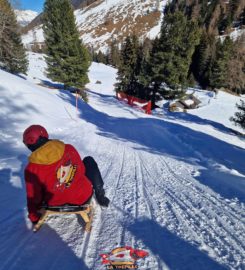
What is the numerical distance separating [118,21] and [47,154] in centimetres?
16636

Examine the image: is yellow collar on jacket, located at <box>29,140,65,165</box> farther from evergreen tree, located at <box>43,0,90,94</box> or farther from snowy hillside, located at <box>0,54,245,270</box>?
evergreen tree, located at <box>43,0,90,94</box>

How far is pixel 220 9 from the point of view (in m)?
93.0

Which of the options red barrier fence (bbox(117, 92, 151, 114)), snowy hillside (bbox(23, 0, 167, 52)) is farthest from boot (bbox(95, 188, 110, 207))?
snowy hillside (bbox(23, 0, 167, 52))

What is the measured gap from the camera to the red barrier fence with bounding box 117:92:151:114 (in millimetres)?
26697

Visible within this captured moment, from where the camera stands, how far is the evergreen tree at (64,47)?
2477 cm

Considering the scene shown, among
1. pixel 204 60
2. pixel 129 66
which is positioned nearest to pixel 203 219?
pixel 129 66

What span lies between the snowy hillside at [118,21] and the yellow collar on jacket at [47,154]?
12865 cm

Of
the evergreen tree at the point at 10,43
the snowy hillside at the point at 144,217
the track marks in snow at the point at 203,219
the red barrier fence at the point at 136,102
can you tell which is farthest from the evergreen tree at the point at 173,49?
the track marks in snow at the point at 203,219

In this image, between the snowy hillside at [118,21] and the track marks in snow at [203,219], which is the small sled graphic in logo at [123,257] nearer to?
the track marks in snow at [203,219]

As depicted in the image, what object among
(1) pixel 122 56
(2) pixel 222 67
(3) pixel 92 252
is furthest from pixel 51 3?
(2) pixel 222 67

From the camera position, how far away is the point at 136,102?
30.0m

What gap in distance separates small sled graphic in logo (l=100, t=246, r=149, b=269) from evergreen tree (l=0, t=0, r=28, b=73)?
92.8ft

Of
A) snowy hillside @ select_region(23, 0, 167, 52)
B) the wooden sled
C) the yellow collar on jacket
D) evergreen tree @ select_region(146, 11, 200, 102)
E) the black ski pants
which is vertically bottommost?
the wooden sled

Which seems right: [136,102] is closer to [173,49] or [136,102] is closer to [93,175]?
[173,49]
